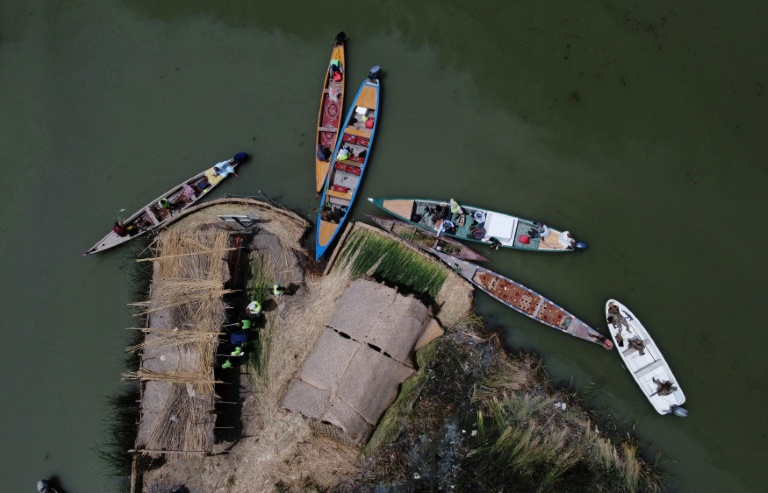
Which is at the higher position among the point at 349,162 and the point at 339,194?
the point at 349,162

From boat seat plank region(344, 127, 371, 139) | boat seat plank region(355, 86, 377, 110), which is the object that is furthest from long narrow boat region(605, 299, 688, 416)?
boat seat plank region(355, 86, 377, 110)

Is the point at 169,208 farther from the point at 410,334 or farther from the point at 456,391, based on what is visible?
the point at 456,391

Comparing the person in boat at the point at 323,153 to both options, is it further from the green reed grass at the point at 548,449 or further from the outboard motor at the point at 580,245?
the green reed grass at the point at 548,449

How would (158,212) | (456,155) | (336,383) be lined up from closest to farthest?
1. (336,383)
2. (158,212)
3. (456,155)

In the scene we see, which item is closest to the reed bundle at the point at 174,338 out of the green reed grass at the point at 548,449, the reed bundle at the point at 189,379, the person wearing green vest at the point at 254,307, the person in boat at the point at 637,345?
the reed bundle at the point at 189,379

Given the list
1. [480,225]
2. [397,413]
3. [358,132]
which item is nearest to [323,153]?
[358,132]

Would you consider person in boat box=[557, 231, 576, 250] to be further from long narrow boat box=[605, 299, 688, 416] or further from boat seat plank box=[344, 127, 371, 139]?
boat seat plank box=[344, 127, 371, 139]

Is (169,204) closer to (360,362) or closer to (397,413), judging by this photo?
(360,362)
